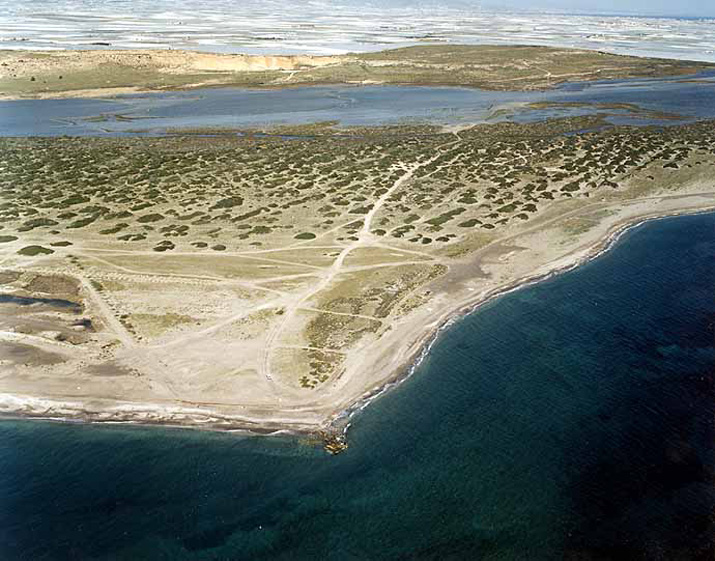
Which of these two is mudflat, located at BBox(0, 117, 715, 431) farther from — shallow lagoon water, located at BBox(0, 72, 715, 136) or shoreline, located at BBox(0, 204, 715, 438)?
shallow lagoon water, located at BBox(0, 72, 715, 136)

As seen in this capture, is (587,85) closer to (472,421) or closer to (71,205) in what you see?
(71,205)

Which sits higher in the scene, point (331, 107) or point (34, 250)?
point (331, 107)

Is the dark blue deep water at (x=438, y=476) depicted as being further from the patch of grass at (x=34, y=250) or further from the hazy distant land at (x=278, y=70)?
the hazy distant land at (x=278, y=70)

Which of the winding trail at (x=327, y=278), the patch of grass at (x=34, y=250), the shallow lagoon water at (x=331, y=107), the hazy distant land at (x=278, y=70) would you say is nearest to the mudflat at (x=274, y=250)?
the winding trail at (x=327, y=278)

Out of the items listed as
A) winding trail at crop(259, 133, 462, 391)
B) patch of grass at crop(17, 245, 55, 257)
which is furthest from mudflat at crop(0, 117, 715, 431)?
patch of grass at crop(17, 245, 55, 257)

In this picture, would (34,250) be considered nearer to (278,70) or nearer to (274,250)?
(274,250)

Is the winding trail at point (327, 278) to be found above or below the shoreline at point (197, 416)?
above

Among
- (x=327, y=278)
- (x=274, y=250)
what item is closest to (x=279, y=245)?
(x=274, y=250)
